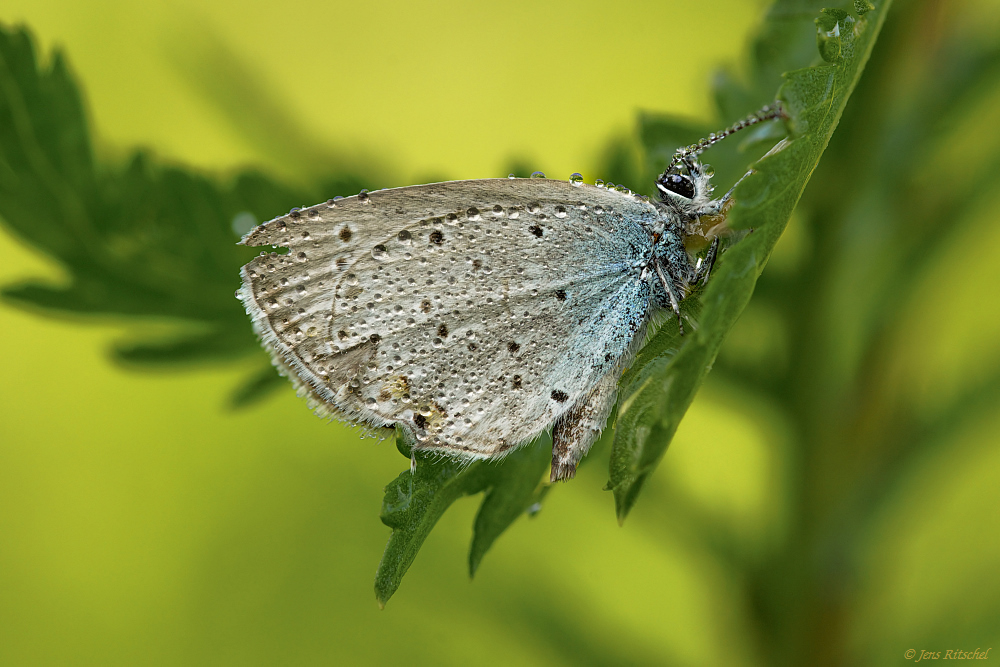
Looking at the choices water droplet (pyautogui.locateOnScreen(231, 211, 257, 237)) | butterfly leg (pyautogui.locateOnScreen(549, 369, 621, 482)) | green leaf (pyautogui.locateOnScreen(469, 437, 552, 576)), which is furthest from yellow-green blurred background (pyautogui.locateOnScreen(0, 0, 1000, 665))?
green leaf (pyautogui.locateOnScreen(469, 437, 552, 576))

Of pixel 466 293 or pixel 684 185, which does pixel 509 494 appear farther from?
pixel 684 185

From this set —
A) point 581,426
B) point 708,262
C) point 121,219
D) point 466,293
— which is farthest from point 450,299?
point 121,219

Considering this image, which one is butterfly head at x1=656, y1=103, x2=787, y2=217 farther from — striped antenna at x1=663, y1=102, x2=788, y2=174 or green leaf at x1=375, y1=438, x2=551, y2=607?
green leaf at x1=375, y1=438, x2=551, y2=607

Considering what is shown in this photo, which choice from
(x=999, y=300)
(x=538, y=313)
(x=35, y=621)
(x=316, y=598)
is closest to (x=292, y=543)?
(x=316, y=598)

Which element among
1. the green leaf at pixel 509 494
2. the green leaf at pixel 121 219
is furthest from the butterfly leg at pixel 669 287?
the green leaf at pixel 121 219

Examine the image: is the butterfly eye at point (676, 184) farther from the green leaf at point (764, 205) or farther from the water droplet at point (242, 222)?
the water droplet at point (242, 222)

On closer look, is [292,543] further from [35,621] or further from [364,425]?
[364,425]
